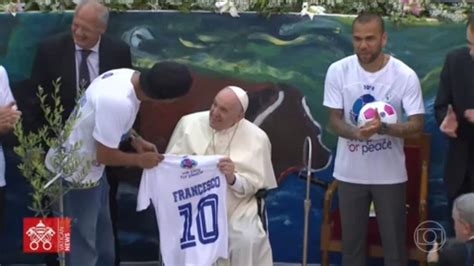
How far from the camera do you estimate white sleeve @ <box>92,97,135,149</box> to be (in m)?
6.43

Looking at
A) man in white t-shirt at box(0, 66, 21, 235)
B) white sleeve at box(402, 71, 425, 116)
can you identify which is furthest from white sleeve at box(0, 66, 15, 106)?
white sleeve at box(402, 71, 425, 116)

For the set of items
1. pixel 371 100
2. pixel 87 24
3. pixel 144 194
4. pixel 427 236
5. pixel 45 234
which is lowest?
pixel 427 236

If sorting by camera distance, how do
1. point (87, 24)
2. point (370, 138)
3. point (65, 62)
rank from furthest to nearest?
point (65, 62)
point (370, 138)
point (87, 24)

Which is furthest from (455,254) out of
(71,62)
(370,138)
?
(71,62)

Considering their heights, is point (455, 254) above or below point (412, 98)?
below

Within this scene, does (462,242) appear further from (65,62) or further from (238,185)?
(65,62)

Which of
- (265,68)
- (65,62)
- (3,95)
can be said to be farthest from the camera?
(265,68)

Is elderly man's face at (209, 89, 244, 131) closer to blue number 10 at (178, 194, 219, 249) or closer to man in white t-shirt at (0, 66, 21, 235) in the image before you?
blue number 10 at (178, 194, 219, 249)

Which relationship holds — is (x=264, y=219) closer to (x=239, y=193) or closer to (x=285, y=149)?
(x=239, y=193)

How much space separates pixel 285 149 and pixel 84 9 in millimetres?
1724

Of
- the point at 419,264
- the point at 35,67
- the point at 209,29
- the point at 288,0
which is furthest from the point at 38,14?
the point at 419,264

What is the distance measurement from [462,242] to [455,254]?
0.11 m

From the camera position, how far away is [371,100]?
7254 mm

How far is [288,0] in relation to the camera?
7.88m
